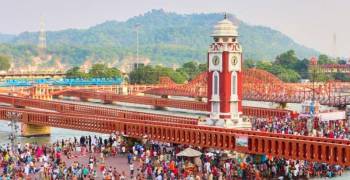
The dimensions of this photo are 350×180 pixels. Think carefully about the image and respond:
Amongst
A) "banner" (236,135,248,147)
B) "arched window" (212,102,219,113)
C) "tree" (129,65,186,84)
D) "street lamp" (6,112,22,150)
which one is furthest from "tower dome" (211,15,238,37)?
"tree" (129,65,186,84)

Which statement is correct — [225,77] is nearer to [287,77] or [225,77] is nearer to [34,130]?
[34,130]

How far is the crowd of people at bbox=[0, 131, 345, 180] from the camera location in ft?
155

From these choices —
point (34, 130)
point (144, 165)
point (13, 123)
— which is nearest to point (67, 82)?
point (34, 130)

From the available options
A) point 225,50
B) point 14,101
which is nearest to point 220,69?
point 225,50

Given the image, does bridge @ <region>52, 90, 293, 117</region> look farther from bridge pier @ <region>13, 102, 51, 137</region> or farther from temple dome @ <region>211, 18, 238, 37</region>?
temple dome @ <region>211, 18, 238, 37</region>

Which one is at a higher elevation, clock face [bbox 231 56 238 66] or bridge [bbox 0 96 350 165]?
clock face [bbox 231 56 238 66]

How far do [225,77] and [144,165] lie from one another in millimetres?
13428

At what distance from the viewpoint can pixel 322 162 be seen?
46.7 meters

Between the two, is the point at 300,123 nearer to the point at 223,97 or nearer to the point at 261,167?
the point at 223,97

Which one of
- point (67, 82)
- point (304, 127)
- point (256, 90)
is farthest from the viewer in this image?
point (67, 82)

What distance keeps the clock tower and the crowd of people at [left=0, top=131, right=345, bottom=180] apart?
18.0 feet

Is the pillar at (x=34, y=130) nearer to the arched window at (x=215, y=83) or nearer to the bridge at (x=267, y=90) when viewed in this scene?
the arched window at (x=215, y=83)

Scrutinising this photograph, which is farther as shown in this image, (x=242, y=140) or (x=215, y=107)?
(x=215, y=107)

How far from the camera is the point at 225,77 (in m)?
59.9
